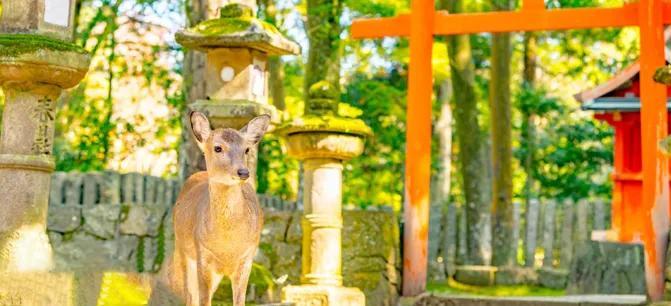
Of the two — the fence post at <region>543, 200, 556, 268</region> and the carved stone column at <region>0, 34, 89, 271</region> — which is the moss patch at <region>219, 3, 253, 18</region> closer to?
the carved stone column at <region>0, 34, 89, 271</region>

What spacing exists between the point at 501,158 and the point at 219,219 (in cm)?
1037

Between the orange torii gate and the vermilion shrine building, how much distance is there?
329 cm

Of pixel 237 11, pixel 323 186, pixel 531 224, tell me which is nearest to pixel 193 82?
pixel 323 186

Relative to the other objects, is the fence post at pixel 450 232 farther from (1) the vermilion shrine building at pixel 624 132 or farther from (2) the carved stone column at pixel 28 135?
(2) the carved stone column at pixel 28 135

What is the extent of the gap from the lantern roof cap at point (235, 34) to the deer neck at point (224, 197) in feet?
8.67

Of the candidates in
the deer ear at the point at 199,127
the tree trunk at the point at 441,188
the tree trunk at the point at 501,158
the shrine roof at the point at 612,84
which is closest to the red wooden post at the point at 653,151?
the shrine roof at the point at 612,84

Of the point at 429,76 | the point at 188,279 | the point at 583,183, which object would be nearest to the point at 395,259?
the point at 429,76

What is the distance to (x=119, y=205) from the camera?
1188cm

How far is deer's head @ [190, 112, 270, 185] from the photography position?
5.16 meters

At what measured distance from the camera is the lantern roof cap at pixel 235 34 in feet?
25.7

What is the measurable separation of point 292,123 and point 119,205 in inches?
157

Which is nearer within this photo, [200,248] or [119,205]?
[200,248]

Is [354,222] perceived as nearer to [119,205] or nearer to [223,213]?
[119,205]

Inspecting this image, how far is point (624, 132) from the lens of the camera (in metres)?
14.0
